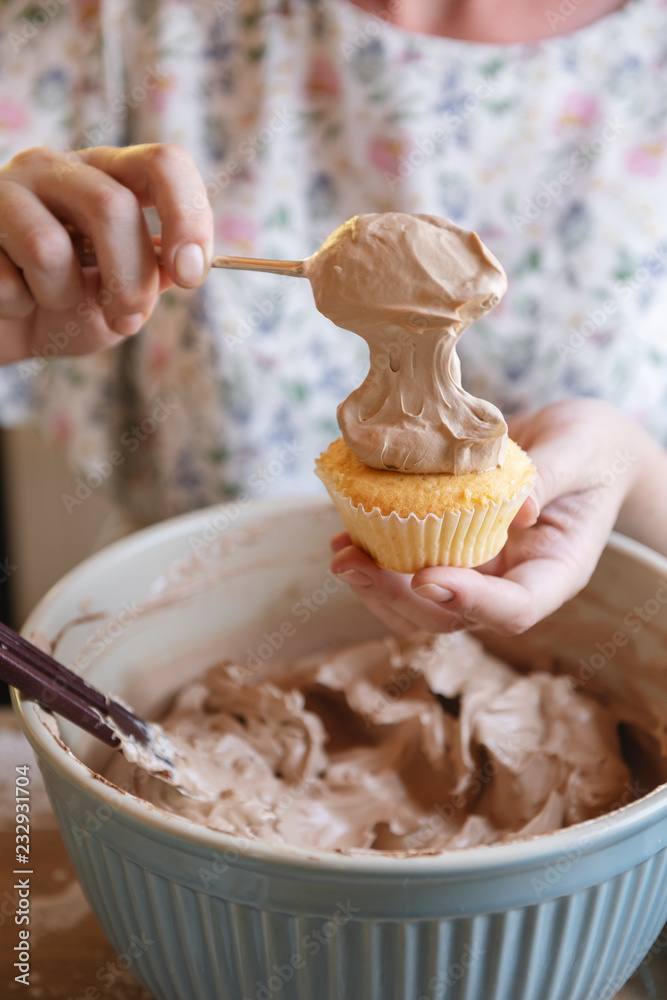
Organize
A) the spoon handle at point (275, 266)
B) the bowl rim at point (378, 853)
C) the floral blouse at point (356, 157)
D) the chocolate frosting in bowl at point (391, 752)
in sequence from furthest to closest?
the floral blouse at point (356, 157) < the chocolate frosting in bowl at point (391, 752) < the spoon handle at point (275, 266) < the bowl rim at point (378, 853)

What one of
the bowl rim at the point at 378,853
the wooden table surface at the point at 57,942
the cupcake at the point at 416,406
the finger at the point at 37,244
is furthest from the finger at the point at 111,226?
the wooden table surface at the point at 57,942

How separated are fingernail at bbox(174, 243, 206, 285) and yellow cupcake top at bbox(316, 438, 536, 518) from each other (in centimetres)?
20

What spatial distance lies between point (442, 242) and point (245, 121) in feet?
2.25

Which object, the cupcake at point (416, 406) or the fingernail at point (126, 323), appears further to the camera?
the fingernail at point (126, 323)

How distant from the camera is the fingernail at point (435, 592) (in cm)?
67

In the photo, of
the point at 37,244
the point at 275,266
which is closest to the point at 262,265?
the point at 275,266

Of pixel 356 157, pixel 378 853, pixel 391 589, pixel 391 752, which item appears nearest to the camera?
pixel 378 853

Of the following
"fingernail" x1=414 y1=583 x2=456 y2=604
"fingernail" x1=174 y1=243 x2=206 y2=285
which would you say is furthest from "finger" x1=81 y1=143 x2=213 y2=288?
"fingernail" x1=414 y1=583 x2=456 y2=604

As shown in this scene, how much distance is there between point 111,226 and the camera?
2.33 feet

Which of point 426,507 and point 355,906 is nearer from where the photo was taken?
point 355,906

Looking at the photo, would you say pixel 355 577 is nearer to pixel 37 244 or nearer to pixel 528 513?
pixel 528 513

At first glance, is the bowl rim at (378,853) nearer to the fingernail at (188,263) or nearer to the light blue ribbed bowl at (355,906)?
the light blue ribbed bowl at (355,906)

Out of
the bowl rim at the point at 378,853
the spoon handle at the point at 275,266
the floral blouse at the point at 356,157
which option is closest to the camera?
the bowl rim at the point at 378,853

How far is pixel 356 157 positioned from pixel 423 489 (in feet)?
2.23
